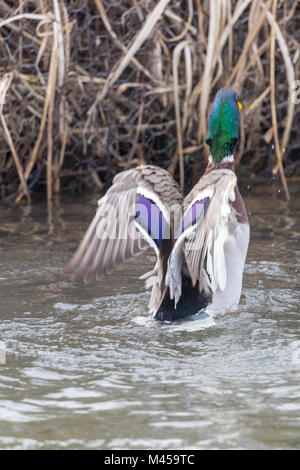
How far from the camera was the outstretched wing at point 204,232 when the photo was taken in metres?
3.53

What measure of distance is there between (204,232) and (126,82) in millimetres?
3117

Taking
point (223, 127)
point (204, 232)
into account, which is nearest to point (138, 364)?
point (204, 232)

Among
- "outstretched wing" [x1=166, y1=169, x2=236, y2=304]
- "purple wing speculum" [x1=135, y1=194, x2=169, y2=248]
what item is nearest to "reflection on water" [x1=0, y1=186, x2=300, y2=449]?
"outstretched wing" [x1=166, y1=169, x2=236, y2=304]

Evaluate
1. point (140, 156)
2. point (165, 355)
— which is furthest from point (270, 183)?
point (165, 355)

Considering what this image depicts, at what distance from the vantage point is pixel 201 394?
3.09 meters

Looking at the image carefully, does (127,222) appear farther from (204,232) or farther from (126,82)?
(126,82)

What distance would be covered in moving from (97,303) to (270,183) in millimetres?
2787

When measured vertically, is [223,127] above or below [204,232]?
above

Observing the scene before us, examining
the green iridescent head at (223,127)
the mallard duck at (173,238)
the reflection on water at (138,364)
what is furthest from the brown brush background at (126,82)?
the mallard duck at (173,238)

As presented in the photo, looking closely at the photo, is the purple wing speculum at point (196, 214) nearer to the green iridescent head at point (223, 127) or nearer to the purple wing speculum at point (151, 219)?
the purple wing speculum at point (151, 219)

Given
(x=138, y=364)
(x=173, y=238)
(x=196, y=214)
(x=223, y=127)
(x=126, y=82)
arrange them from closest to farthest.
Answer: (x=138, y=364) → (x=196, y=214) → (x=173, y=238) → (x=223, y=127) → (x=126, y=82)

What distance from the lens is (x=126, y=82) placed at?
21.3 feet

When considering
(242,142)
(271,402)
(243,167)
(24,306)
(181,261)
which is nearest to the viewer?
(271,402)

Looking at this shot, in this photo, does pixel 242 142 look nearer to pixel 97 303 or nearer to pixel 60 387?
pixel 97 303
